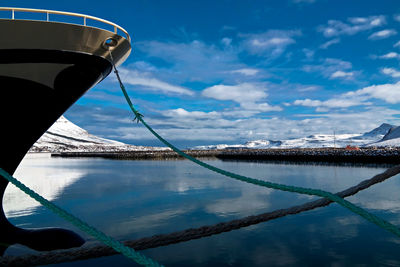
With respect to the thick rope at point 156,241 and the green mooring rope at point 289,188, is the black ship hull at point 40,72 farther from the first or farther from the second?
the thick rope at point 156,241

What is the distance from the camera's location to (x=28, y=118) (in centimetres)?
625

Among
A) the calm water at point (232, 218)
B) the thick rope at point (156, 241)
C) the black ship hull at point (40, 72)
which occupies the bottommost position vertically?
the calm water at point (232, 218)

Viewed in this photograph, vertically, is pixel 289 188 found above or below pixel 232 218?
above

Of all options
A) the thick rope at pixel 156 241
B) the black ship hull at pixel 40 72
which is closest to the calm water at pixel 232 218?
the black ship hull at pixel 40 72

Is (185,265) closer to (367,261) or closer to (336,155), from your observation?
(367,261)

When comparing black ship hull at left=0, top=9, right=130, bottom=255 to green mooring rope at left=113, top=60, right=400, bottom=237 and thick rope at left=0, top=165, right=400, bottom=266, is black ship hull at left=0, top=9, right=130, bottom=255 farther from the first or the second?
thick rope at left=0, top=165, right=400, bottom=266

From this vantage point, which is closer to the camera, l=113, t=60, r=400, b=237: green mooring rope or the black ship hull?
l=113, t=60, r=400, b=237: green mooring rope

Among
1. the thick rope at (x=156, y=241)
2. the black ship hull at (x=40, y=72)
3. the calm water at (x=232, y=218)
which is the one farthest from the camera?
the calm water at (x=232, y=218)

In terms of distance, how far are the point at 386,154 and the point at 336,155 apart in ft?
22.7

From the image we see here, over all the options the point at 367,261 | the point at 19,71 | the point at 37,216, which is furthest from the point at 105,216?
the point at 367,261

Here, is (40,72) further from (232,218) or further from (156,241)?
(232,218)

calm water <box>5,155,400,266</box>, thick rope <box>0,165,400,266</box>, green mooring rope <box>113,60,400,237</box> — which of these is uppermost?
Result: green mooring rope <box>113,60,400,237</box>

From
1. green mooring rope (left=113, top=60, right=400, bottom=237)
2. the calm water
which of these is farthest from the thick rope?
the calm water

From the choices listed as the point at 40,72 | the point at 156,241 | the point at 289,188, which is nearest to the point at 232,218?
the point at 156,241
